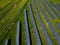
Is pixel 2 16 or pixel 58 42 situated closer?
pixel 58 42

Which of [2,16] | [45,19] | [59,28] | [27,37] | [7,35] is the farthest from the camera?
[2,16]

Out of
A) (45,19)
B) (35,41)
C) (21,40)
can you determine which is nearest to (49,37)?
(35,41)

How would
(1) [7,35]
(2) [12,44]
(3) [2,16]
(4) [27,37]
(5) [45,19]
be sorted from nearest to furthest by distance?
(2) [12,44] < (4) [27,37] < (1) [7,35] < (5) [45,19] < (3) [2,16]

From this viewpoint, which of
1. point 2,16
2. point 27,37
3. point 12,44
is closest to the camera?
point 12,44

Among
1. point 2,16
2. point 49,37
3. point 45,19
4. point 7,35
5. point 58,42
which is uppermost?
point 2,16

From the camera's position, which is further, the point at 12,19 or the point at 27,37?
the point at 12,19

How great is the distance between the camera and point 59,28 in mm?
6035

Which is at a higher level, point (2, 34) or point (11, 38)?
point (2, 34)

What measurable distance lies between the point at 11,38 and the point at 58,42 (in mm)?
2104

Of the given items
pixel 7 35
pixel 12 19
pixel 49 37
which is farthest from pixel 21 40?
pixel 12 19

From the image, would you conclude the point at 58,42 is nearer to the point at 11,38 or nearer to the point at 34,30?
the point at 34,30

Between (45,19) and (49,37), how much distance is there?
2.22 metres

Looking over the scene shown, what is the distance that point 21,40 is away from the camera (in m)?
5.10

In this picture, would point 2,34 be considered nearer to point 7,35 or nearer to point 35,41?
point 7,35
